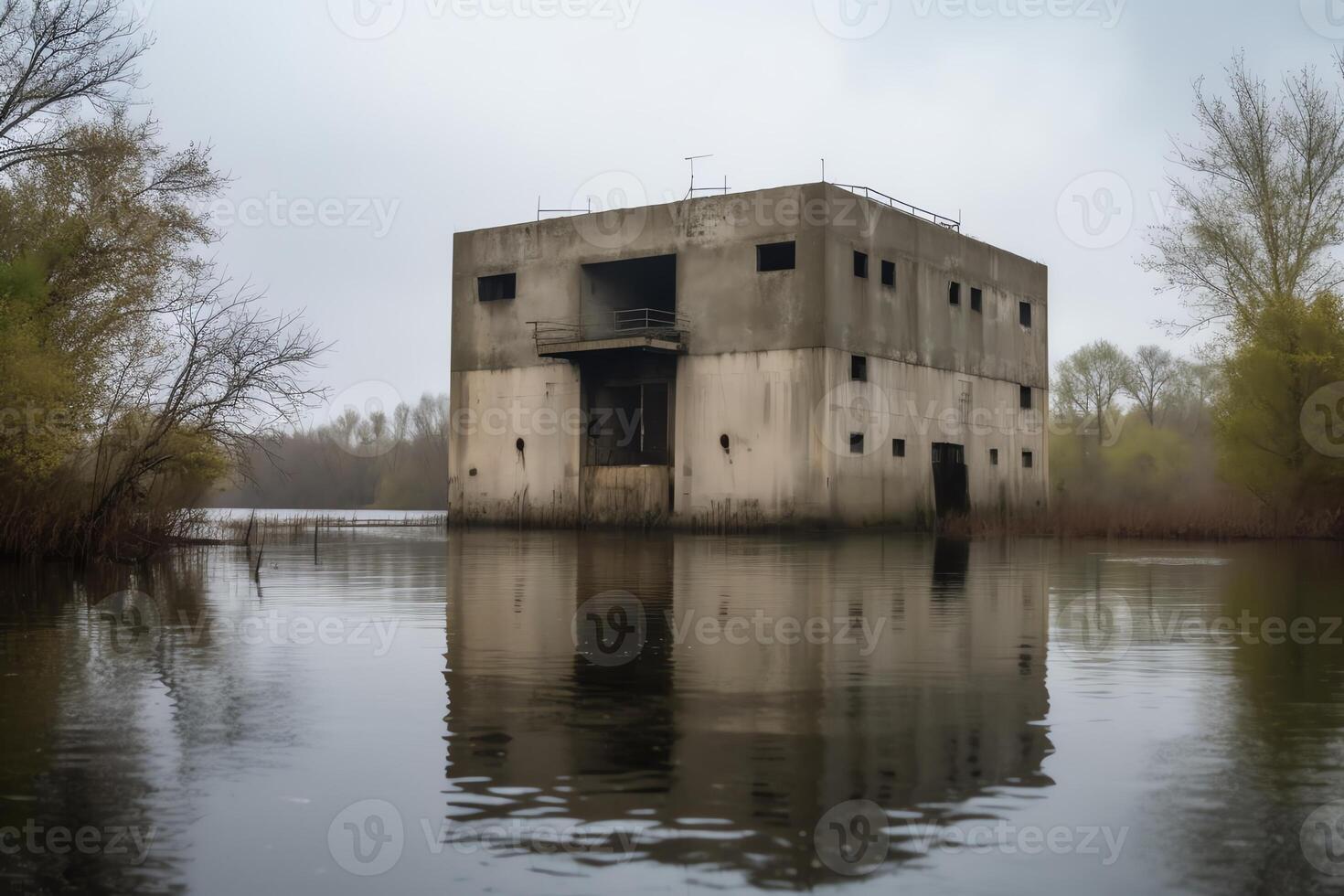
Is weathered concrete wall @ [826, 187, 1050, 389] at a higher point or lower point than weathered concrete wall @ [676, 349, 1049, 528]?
higher

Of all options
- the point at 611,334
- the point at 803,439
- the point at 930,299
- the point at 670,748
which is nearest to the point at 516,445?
the point at 611,334

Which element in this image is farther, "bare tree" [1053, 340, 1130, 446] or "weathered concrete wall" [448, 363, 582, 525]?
"bare tree" [1053, 340, 1130, 446]

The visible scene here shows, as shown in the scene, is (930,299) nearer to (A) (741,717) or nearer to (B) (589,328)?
(B) (589,328)

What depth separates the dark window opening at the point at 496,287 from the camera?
42344 mm

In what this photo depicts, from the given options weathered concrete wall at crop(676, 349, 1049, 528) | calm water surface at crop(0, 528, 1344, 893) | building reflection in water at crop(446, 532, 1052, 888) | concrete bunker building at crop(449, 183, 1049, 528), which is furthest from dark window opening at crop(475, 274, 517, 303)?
calm water surface at crop(0, 528, 1344, 893)

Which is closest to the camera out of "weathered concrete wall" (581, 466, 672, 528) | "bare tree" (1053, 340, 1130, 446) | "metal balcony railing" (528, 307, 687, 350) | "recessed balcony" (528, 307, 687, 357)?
"recessed balcony" (528, 307, 687, 357)

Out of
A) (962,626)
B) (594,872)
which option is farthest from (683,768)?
(962,626)

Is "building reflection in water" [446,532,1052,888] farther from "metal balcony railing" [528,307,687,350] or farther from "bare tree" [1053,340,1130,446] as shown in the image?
"bare tree" [1053,340,1130,446]

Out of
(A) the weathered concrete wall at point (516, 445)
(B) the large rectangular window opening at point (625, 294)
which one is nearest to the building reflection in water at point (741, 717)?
(A) the weathered concrete wall at point (516, 445)

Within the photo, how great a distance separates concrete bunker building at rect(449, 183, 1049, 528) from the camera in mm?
36344

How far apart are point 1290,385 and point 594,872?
33.1m

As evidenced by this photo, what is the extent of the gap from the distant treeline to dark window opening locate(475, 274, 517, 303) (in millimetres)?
52805

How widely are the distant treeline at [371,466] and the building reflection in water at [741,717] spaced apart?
277 feet

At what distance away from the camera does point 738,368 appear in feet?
122
